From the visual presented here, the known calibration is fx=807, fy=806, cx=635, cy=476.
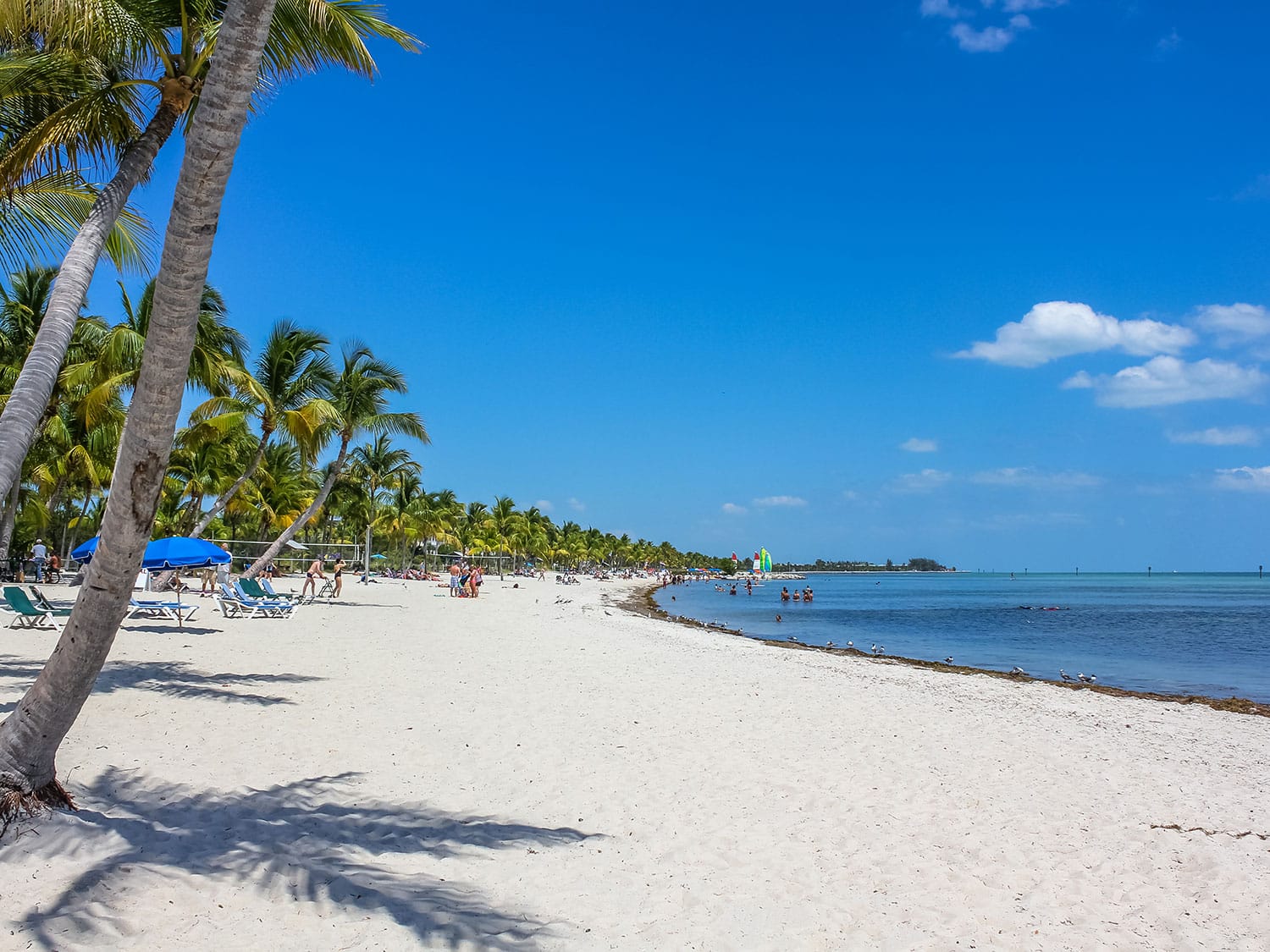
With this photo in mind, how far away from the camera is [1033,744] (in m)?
9.12

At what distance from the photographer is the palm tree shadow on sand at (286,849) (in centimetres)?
389

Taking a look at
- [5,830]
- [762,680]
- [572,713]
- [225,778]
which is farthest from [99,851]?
[762,680]

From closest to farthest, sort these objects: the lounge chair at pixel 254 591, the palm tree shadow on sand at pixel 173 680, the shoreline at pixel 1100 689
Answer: the palm tree shadow on sand at pixel 173 680
the shoreline at pixel 1100 689
the lounge chair at pixel 254 591

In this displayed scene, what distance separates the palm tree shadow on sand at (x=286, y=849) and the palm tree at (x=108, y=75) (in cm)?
301

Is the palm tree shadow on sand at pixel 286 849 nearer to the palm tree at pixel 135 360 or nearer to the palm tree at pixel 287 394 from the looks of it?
the palm tree at pixel 135 360

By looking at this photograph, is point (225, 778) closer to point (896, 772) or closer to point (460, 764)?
point (460, 764)

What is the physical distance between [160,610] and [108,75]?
1254cm

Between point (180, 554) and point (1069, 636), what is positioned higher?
point (180, 554)

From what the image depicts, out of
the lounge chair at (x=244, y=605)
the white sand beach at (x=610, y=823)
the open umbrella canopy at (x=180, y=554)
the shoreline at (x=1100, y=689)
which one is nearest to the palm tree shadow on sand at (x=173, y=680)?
the white sand beach at (x=610, y=823)

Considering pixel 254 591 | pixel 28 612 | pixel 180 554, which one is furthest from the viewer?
pixel 254 591

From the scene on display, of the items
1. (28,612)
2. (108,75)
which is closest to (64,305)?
(108,75)

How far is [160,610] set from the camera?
16.8 meters

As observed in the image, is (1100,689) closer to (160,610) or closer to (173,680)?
(173,680)

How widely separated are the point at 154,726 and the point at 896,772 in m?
6.85
